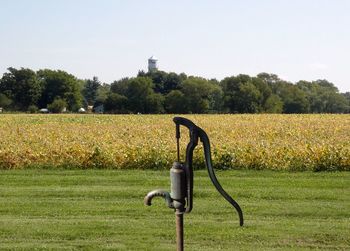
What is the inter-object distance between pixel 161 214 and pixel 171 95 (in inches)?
2956

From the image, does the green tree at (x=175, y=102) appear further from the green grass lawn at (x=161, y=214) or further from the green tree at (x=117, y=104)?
the green grass lawn at (x=161, y=214)

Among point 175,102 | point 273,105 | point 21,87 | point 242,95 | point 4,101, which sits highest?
point 21,87

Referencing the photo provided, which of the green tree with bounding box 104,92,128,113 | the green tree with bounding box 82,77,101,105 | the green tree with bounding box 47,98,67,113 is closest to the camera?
the green tree with bounding box 104,92,128,113

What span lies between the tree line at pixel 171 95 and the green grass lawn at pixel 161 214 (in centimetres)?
6871

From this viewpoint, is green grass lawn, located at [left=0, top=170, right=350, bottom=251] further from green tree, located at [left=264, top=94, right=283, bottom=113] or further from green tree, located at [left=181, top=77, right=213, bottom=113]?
green tree, located at [left=181, top=77, right=213, bottom=113]

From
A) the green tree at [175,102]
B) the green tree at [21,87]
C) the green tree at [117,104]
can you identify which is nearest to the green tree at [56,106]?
the green tree at [21,87]

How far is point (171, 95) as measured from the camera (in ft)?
275

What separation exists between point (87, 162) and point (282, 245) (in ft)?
29.6

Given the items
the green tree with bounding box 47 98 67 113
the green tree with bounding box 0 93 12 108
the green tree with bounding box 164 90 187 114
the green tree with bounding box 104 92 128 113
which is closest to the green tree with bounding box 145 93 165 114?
the green tree with bounding box 164 90 187 114

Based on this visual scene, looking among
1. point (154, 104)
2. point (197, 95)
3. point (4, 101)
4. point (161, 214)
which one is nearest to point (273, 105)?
point (197, 95)

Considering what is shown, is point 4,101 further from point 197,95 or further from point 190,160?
point 190,160

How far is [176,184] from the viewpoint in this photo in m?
2.69

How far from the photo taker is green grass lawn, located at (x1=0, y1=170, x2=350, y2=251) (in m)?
7.15

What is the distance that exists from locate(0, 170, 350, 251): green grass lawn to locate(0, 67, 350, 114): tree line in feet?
225
